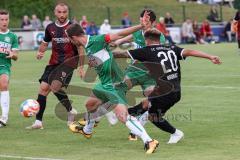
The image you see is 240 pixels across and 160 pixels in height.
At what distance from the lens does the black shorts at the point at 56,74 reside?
13.7 metres

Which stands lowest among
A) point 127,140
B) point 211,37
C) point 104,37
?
point 211,37

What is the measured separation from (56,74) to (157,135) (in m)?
2.54

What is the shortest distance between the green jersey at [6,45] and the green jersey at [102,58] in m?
3.18

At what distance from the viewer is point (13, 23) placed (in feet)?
171

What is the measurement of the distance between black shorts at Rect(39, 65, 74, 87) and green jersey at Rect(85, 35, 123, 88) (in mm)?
2597

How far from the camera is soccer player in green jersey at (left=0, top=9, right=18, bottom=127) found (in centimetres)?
1388

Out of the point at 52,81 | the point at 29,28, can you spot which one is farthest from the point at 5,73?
the point at 29,28

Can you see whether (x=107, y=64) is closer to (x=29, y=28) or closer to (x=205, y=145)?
(x=205, y=145)

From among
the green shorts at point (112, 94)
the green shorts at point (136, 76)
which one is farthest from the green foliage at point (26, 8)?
the green shorts at point (112, 94)

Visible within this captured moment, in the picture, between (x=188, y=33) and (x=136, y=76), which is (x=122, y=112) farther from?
(x=188, y=33)

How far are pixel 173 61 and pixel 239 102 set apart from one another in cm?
520

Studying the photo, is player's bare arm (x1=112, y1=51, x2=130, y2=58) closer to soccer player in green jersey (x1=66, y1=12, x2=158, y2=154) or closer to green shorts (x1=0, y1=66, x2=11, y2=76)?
soccer player in green jersey (x1=66, y1=12, x2=158, y2=154)

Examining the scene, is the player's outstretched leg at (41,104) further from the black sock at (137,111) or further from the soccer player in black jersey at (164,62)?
the soccer player in black jersey at (164,62)

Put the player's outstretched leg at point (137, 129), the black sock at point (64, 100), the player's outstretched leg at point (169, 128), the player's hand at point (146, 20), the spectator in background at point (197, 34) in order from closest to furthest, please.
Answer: the player's outstretched leg at point (137, 129) < the player's outstretched leg at point (169, 128) < the player's hand at point (146, 20) < the black sock at point (64, 100) < the spectator in background at point (197, 34)
